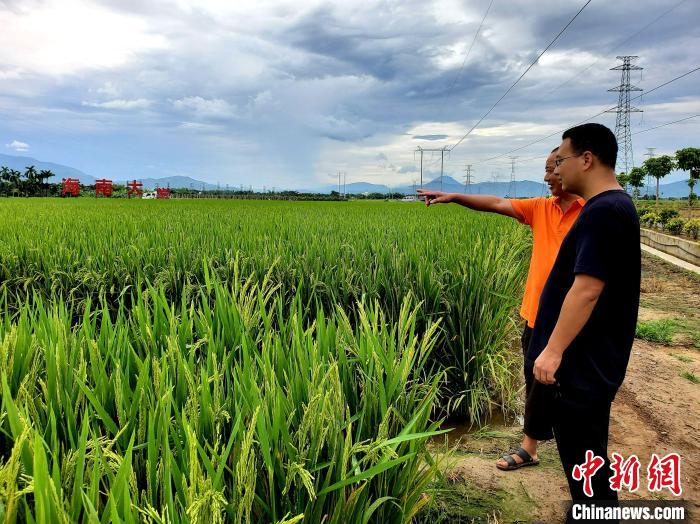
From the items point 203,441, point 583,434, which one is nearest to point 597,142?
point 583,434

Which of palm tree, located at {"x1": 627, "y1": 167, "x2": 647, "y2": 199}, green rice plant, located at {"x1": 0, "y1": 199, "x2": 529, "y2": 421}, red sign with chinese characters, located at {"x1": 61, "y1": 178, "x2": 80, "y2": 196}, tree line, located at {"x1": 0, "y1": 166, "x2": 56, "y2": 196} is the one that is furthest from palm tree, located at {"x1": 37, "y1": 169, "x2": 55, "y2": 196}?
palm tree, located at {"x1": 627, "y1": 167, "x2": 647, "y2": 199}

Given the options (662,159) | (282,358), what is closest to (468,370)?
(282,358)

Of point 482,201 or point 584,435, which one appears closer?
point 584,435

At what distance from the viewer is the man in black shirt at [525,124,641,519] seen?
1.71m

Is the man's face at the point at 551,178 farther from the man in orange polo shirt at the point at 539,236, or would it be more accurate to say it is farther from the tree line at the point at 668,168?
the tree line at the point at 668,168

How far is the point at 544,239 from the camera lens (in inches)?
105

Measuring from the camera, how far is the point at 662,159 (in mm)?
43406

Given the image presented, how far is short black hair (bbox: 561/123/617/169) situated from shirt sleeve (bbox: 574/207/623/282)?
0.28 meters

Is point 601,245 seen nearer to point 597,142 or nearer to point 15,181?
point 597,142

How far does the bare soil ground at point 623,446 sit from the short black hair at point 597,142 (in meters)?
1.36

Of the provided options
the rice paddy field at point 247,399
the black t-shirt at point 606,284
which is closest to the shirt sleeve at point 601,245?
A: the black t-shirt at point 606,284

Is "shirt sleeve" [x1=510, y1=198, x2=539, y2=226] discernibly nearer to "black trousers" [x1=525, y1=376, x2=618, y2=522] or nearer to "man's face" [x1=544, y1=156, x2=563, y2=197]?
"man's face" [x1=544, y1=156, x2=563, y2=197]

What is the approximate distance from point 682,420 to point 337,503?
10.9 feet

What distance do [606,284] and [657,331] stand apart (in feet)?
14.8
